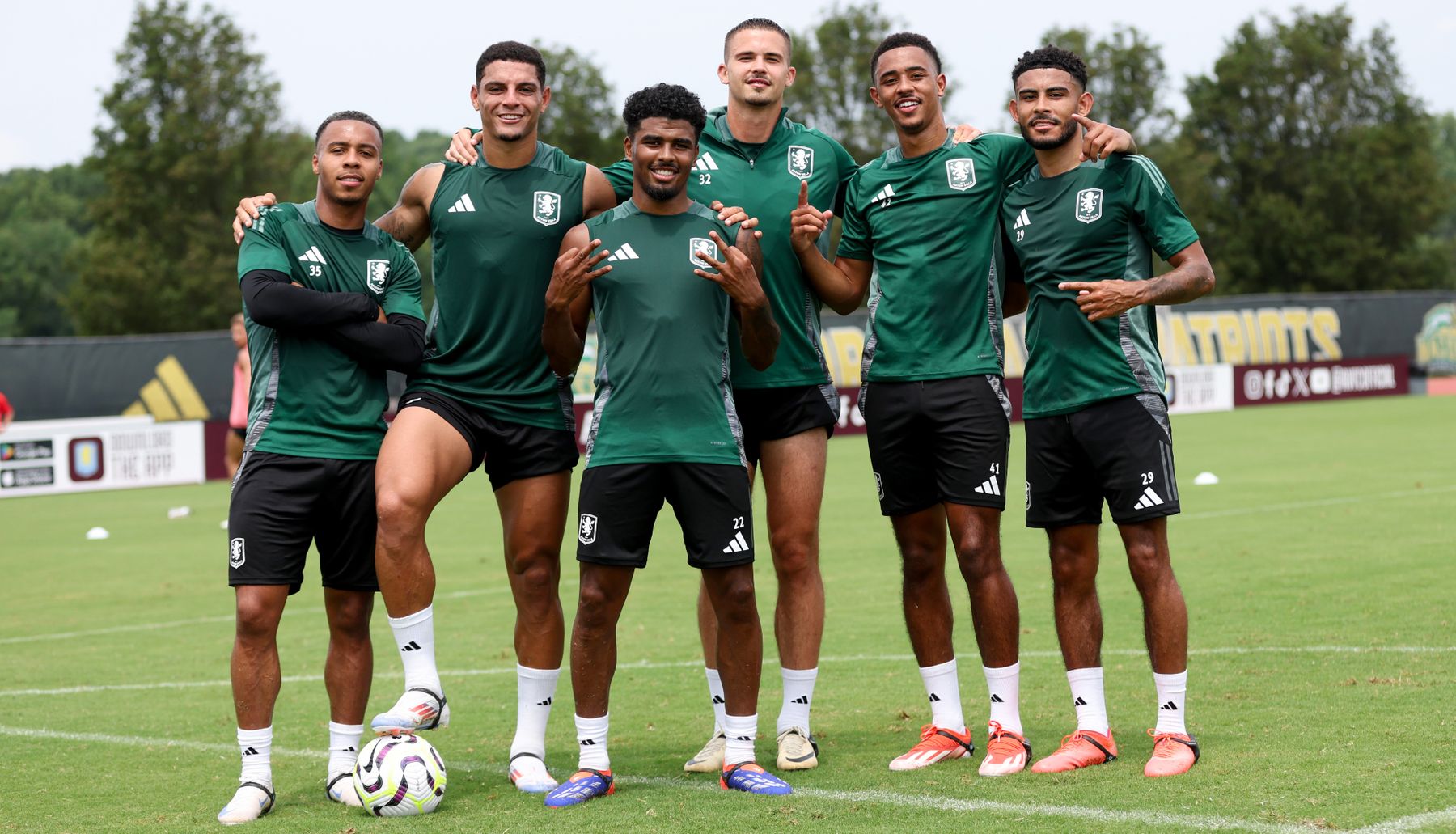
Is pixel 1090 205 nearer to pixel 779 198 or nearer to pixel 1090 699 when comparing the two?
pixel 779 198

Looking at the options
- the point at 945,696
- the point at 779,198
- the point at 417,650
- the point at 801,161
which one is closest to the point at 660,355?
the point at 779,198

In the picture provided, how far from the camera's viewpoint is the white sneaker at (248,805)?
5574mm

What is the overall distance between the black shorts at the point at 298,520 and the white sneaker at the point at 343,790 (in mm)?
732

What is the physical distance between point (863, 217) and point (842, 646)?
3.52 m

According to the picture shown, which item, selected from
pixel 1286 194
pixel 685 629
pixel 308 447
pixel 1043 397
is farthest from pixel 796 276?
pixel 1286 194

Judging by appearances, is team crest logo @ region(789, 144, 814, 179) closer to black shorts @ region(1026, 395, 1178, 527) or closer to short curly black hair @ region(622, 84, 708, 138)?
short curly black hair @ region(622, 84, 708, 138)

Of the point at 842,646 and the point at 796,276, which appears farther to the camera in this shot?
the point at 842,646

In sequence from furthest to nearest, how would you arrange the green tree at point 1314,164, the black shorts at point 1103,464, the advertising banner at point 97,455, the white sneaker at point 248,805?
the green tree at point 1314,164
the advertising banner at point 97,455
the black shorts at point 1103,464
the white sneaker at point 248,805

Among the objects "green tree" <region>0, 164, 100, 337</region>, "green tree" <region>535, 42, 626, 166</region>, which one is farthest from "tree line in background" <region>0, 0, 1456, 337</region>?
"green tree" <region>0, 164, 100, 337</region>

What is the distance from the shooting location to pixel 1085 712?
243 inches

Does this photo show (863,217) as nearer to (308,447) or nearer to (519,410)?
(519,410)

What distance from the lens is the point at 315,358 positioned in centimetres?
600

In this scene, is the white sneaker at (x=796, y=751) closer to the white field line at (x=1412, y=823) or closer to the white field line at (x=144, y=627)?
the white field line at (x=1412, y=823)

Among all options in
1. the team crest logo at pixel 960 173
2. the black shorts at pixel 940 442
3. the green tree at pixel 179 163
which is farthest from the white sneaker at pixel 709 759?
the green tree at pixel 179 163
